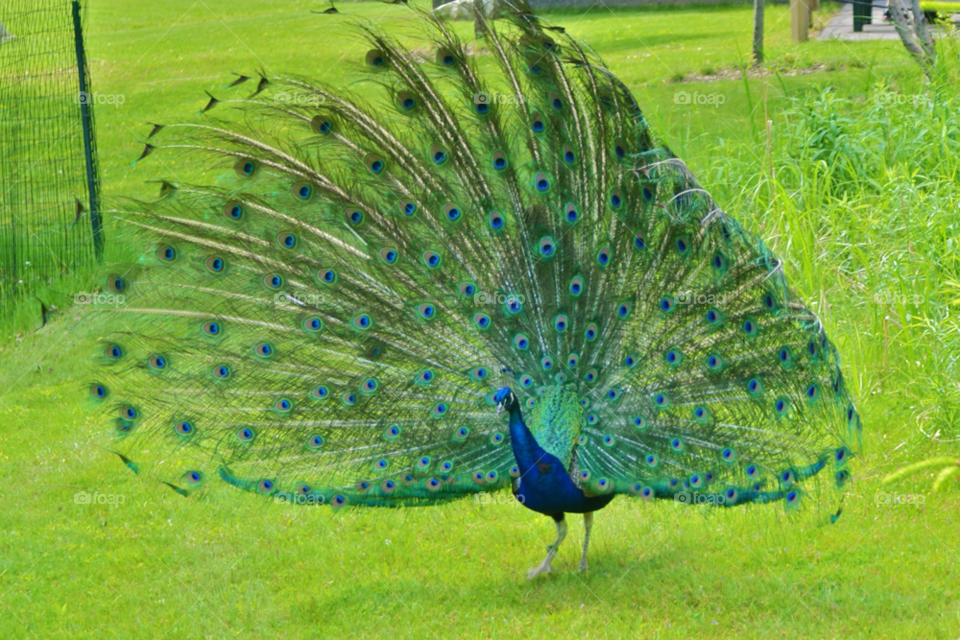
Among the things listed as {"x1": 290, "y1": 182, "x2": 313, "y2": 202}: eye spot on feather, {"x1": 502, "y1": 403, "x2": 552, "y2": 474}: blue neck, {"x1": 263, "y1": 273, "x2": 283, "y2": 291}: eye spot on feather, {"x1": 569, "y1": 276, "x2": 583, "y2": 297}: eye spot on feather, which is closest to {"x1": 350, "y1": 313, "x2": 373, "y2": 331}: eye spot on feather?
{"x1": 263, "y1": 273, "x2": 283, "y2": 291}: eye spot on feather

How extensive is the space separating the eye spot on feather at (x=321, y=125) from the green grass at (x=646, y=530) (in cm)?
60

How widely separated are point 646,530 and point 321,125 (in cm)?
334

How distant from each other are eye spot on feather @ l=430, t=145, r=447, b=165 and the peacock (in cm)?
1

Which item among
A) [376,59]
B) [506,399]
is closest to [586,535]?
[506,399]

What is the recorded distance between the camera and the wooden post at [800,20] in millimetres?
16466

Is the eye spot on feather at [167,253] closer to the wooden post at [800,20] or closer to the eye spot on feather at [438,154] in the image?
the eye spot on feather at [438,154]

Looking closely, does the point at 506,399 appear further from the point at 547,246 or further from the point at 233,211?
the point at 233,211

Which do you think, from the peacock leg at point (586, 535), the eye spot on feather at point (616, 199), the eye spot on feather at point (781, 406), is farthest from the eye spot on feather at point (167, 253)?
the eye spot on feather at point (781, 406)

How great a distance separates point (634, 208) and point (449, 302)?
1171 mm

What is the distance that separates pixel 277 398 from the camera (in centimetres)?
555

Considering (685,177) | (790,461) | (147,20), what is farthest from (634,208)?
(147,20)

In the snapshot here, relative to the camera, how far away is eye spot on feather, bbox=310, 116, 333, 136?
5605 mm

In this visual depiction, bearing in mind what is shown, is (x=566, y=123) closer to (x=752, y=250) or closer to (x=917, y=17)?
(x=752, y=250)

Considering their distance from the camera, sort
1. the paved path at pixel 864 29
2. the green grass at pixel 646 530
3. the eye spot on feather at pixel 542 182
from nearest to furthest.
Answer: the green grass at pixel 646 530 → the eye spot on feather at pixel 542 182 → the paved path at pixel 864 29
